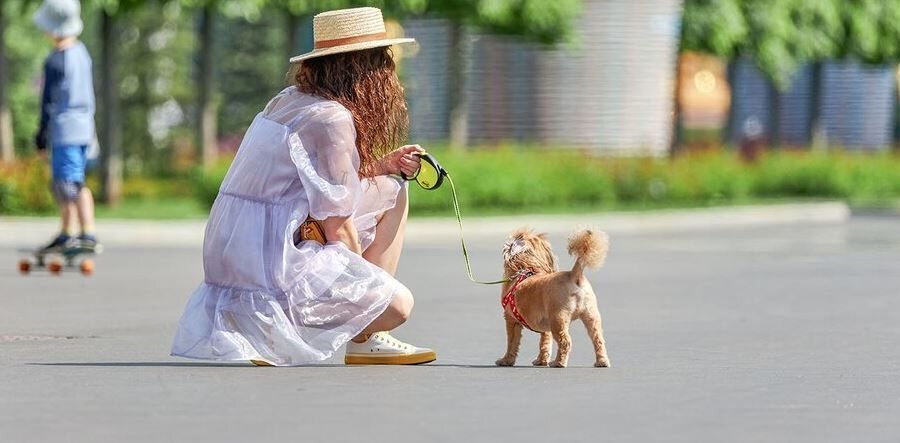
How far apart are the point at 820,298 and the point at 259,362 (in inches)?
260

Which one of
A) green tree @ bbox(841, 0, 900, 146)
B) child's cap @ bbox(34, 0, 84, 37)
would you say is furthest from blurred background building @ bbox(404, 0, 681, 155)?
child's cap @ bbox(34, 0, 84, 37)

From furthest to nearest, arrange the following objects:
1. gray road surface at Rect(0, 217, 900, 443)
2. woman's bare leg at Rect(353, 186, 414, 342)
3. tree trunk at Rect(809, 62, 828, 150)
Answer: tree trunk at Rect(809, 62, 828, 150) < woman's bare leg at Rect(353, 186, 414, 342) < gray road surface at Rect(0, 217, 900, 443)

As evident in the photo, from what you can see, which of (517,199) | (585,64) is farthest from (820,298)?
(585,64)

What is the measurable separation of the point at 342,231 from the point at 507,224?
51.4 feet

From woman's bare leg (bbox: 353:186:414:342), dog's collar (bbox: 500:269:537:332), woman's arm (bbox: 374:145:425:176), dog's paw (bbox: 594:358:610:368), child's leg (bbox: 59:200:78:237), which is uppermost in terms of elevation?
woman's arm (bbox: 374:145:425:176)

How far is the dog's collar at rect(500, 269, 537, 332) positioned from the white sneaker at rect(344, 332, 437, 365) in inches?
21.0

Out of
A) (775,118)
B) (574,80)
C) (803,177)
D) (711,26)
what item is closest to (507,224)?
(574,80)

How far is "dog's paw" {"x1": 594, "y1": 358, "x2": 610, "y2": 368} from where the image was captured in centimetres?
942

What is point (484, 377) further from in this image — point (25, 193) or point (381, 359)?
point (25, 193)

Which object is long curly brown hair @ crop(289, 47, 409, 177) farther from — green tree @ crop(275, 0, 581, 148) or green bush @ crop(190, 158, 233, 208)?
green tree @ crop(275, 0, 581, 148)

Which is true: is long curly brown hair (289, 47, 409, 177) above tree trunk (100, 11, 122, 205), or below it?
above

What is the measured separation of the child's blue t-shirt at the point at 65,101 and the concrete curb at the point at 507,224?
479 centimetres

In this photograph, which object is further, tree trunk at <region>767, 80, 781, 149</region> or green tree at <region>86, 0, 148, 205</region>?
tree trunk at <region>767, 80, 781, 149</region>

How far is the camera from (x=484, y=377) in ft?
29.6
